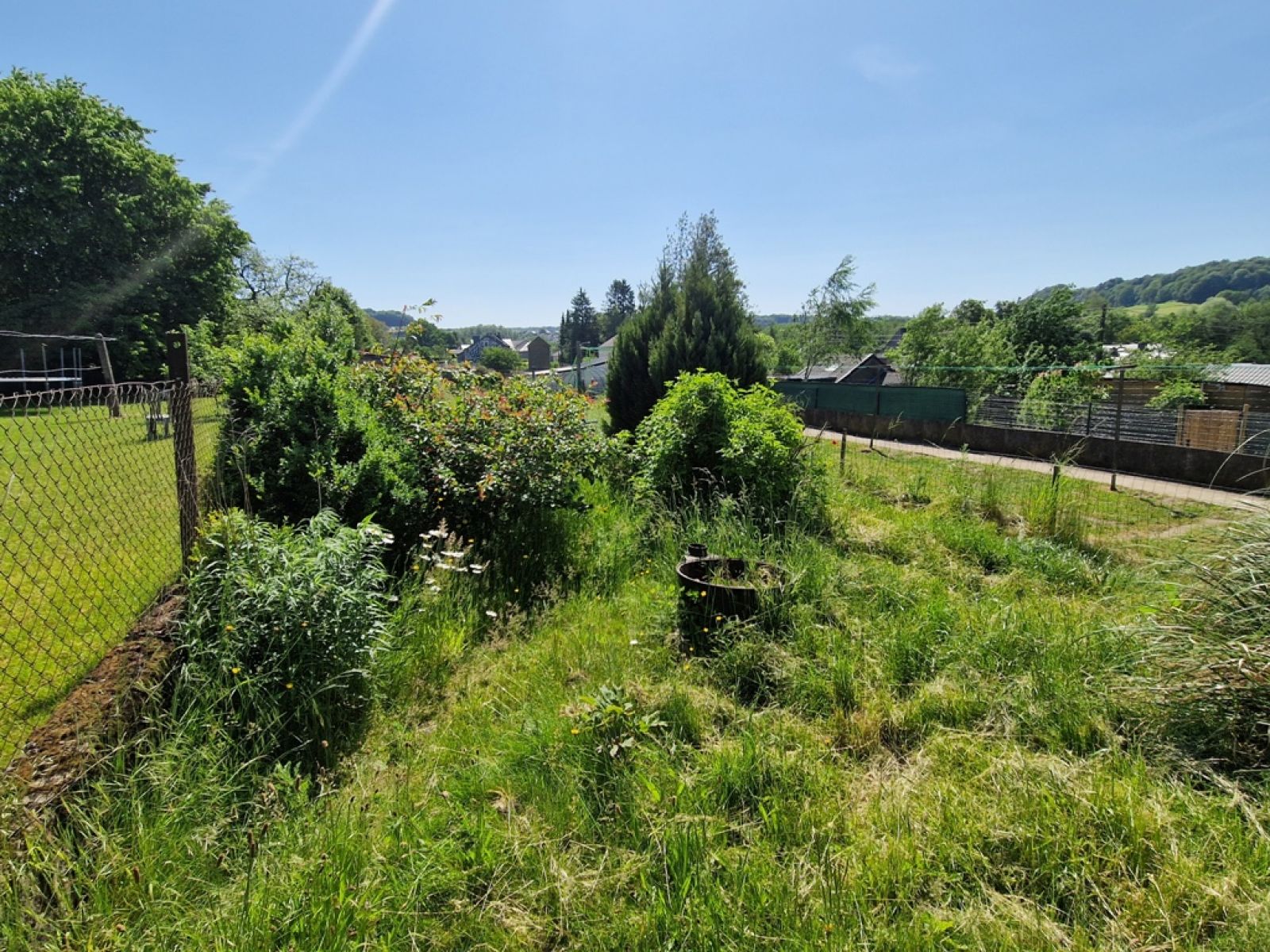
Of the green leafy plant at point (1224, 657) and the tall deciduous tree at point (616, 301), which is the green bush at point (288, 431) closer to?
the green leafy plant at point (1224, 657)

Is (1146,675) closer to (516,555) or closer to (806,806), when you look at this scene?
(806,806)

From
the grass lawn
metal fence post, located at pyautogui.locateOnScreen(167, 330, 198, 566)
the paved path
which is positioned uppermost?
metal fence post, located at pyautogui.locateOnScreen(167, 330, 198, 566)

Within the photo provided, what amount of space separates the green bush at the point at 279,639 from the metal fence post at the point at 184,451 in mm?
123

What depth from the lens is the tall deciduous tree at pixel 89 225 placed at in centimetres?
2083

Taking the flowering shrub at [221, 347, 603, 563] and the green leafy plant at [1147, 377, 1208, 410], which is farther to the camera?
the green leafy plant at [1147, 377, 1208, 410]

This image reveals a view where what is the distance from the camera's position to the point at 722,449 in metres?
5.38

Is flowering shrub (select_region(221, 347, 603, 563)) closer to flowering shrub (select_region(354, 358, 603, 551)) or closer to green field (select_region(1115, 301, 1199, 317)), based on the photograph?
flowering shrub (select_region(354, 358, 603, 551))

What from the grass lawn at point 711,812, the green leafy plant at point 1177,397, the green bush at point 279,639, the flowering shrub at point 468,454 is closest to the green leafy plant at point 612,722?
the grass lawn at point 711,812

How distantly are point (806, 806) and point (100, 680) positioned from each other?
264cm

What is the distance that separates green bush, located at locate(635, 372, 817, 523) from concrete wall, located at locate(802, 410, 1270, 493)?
3.46 m

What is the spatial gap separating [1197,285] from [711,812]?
142 m

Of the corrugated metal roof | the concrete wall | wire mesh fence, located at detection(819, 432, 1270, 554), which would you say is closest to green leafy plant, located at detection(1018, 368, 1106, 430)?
the concrete wall

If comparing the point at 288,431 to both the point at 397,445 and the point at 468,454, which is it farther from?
the point at 468,454

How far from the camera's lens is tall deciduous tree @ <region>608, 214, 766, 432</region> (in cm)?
861
